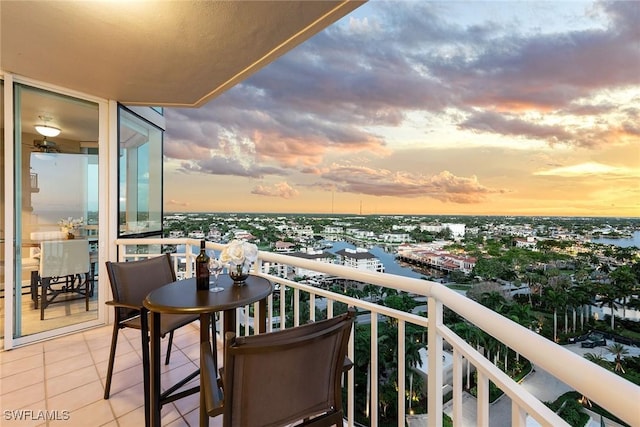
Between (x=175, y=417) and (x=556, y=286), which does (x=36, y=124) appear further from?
(x=556, y=286)

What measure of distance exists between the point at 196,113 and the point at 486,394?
371 inches

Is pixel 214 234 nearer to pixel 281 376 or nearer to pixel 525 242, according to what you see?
pixel 281 376

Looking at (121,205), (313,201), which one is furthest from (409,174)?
(121,205)

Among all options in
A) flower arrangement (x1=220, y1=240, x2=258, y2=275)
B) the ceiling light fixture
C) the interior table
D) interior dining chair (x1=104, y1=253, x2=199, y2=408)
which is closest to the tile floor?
interior dining chair (x1=104, y1=253, x2=199, y2=408)

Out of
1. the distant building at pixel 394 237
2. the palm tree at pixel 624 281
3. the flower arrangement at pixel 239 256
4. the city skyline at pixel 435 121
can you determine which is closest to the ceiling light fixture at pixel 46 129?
the city skyline at pixel 435 121

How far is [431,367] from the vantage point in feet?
3.84

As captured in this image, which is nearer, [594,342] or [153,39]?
[594,342]

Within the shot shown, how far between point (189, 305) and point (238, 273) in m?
0.46

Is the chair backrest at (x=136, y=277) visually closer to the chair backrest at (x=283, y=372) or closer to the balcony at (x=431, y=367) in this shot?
the balcony at (x=431, y=367)

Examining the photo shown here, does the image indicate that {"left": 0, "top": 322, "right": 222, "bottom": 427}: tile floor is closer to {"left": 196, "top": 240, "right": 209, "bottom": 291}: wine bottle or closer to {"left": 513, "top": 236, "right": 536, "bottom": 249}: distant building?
{"left": 196, "top": 240, "right": 209, "bottom": 291}: wine bottle

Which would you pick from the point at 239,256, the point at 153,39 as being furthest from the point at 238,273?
the point at 153,39

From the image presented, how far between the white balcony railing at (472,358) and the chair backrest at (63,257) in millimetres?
2898

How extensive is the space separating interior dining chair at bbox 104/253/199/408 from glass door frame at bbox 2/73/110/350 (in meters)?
1.56

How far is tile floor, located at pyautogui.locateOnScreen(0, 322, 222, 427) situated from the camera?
1.98m
